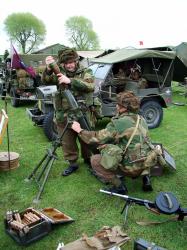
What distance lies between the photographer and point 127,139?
4.14 m

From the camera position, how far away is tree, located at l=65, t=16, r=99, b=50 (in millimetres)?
59750

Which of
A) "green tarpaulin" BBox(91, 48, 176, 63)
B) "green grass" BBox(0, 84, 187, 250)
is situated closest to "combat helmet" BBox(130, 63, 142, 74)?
"green tarpaulin" BBox(91, 48, 176, 63)

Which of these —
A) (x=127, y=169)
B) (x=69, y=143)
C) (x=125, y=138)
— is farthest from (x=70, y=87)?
(x=127, y=169)

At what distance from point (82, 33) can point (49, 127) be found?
59540 millimetres

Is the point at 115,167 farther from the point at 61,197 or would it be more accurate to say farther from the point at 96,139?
the point at 61,197

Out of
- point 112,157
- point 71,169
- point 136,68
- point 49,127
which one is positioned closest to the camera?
point 112,157

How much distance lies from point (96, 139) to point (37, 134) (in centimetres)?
393

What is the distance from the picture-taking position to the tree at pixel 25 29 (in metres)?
61.7

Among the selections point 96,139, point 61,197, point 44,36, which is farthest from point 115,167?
point 44,36

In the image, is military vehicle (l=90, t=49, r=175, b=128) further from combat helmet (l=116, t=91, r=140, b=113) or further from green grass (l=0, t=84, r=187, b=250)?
combat helmet (l=116, t=91, r=140, b=113)

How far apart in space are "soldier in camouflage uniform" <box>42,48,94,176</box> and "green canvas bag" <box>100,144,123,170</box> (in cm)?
102

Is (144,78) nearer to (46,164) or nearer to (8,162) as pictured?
(8,162)

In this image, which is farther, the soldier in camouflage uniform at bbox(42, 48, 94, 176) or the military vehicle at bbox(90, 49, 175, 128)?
the military vehicle at bbox(90, 49, 175, 128)

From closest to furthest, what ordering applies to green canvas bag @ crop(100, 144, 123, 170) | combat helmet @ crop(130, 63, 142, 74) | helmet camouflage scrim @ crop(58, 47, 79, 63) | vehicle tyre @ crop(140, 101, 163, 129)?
1. green canvas bag @ crop(100, 144, 123, 170)
2. helmet camouflage scrim @ crop(58, 47, 79, 63)
3. vehicle tyre @ crop(140, 101, 163, 129)
4. combat helmet @ crop(130, 63, 142, 74)
